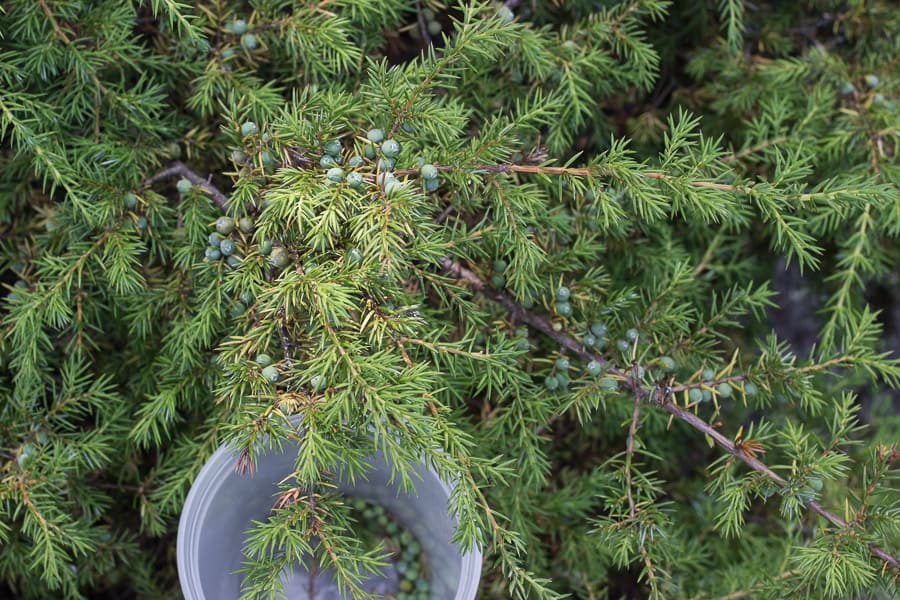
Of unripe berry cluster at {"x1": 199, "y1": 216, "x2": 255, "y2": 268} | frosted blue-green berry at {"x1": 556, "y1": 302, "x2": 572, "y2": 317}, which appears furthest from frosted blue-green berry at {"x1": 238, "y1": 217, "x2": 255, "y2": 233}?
frosted blue-green berry at {"x1": 556, "y1": 302, "x2": 572, "y2": 317}

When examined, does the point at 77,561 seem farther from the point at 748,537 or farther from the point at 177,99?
the point at 748,537

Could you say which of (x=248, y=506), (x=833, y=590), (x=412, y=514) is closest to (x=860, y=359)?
(x=833, y=590)

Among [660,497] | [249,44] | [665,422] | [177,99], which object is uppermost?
[249,44]

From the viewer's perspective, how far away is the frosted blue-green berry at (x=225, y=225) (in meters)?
0.78

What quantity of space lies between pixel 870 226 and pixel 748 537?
0.52 metres

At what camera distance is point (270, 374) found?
690 millimetres

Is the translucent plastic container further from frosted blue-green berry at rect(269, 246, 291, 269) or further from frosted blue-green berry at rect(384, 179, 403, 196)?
frosted blue-green berry at rect(384, 179, 403, 196)

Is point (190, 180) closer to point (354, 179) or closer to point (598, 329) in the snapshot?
point (354, 179)

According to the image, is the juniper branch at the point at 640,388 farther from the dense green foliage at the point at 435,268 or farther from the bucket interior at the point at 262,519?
the bucket interior at the point at 262,519

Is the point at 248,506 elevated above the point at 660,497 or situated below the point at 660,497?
above

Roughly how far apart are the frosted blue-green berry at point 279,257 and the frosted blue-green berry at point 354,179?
0.33 feet

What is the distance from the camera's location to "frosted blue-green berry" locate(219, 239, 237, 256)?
2.55 feet

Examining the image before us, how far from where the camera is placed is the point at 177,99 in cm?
104

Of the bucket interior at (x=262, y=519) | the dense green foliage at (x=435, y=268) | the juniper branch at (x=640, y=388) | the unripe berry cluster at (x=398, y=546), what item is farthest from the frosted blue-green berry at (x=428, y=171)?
the unripe berry cluster at (x=398, y=546)
